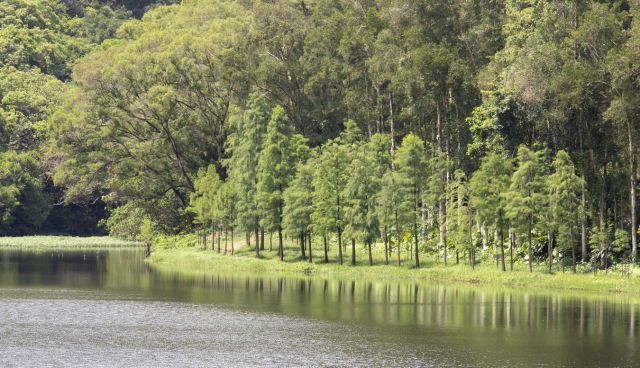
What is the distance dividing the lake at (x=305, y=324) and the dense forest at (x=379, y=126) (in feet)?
26.5

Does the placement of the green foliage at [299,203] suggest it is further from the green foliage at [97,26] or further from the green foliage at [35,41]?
the green foliage at [97,26]

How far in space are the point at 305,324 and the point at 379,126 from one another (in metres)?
45.7

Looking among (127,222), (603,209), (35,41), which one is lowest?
(127,222)

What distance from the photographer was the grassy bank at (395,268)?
63031mm

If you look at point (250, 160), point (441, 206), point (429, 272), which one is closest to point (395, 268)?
point (429, 272)

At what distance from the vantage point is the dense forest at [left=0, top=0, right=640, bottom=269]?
6562 cm

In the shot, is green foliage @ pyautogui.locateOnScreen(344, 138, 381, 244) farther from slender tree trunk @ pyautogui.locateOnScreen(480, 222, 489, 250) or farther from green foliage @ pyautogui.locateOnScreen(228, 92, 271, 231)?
green foliage @ pyautogui.locateOnScreen(228, 92, 271, 231)

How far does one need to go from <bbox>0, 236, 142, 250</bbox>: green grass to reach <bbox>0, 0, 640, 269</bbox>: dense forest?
2.23 meters

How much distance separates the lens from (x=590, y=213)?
66062 mm

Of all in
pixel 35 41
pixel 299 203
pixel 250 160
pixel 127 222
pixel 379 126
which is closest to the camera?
pixel 299 203

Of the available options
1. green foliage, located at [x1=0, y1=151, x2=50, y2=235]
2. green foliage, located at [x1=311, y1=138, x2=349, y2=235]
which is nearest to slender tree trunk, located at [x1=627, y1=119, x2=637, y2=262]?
green foliage, located at [x1=311, y1=138, x2=349, y2=235]

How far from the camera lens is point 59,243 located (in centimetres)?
12456

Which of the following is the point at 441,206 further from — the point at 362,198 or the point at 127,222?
the point at 127,222

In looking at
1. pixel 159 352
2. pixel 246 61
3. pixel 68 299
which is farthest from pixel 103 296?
pixel 246 61
